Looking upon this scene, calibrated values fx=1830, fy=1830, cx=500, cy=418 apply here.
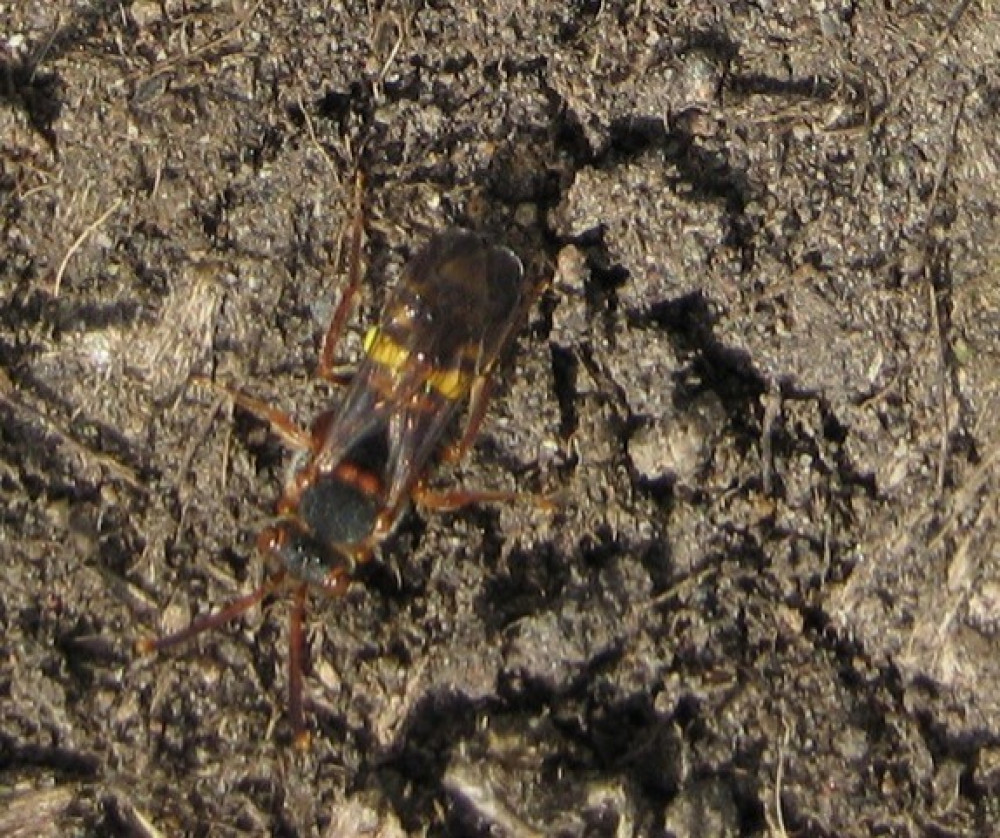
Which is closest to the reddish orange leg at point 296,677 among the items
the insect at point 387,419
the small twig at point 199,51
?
the insect at point 387,419

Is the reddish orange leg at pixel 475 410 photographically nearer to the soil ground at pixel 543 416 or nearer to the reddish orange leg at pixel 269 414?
the soil ground at pixel 543 416

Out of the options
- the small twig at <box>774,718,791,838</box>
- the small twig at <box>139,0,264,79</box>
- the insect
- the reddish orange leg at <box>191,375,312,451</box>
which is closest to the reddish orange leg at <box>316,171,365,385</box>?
the insect

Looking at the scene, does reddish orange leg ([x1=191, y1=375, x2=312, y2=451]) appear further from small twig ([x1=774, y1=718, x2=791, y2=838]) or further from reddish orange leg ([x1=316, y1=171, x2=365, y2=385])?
small twig ([x1=774, y1=718, x2=791, y2=838])

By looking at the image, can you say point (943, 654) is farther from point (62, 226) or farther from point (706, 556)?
point (62, 226)

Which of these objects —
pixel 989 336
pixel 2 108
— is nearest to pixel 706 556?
pixel 989 336

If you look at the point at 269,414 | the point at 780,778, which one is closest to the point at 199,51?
the point at 269,414

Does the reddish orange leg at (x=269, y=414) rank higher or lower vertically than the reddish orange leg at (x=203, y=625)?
higher

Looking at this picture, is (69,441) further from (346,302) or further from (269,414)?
(346,302)
